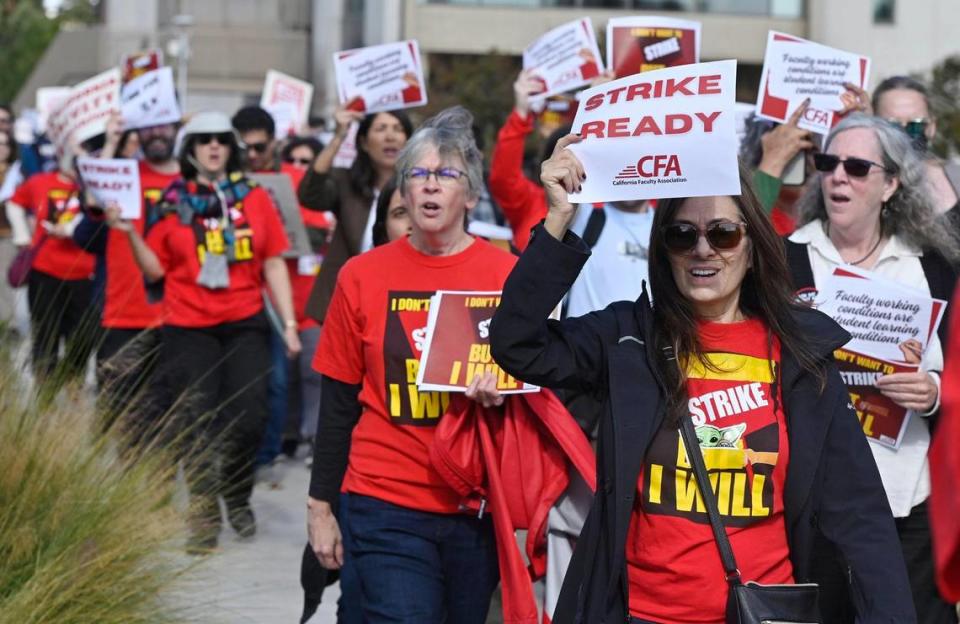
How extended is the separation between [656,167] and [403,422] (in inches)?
55.8

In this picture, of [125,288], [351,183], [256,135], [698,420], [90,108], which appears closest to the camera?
[698,420]

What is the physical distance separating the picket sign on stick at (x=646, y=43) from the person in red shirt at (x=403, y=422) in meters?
2.35

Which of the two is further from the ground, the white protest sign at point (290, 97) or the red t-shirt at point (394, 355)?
the red t-shirt at point (394, 355)

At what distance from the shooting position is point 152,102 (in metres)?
9.02

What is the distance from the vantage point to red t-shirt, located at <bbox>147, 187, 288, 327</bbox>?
26.0 ft

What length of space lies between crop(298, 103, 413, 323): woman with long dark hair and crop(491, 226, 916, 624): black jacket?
12.3 feet

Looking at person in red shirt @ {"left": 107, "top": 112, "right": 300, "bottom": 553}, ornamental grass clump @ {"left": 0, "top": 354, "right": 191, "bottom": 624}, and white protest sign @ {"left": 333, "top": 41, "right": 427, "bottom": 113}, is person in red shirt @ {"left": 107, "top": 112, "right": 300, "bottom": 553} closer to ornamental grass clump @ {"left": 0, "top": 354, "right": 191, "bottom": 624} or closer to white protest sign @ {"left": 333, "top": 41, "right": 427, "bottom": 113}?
white protest sign @ {"left": 333, "top": 41, "right": 427, "bottom": 113}

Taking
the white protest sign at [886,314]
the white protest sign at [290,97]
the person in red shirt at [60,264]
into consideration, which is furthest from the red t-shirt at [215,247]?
the white protest sign at [290,97]

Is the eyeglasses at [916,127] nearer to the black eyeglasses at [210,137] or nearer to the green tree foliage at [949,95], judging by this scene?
the black eyeglasses at [210,137]

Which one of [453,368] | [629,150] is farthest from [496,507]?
[629,150]

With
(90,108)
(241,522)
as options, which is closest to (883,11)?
(90,108)

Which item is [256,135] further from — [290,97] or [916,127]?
[916,127]

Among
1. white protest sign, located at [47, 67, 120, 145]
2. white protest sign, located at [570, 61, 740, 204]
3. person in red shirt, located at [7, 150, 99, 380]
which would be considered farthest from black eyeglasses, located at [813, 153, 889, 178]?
person in red shirt, located at [7, 150, 99, 380]

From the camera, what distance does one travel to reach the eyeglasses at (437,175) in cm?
497
